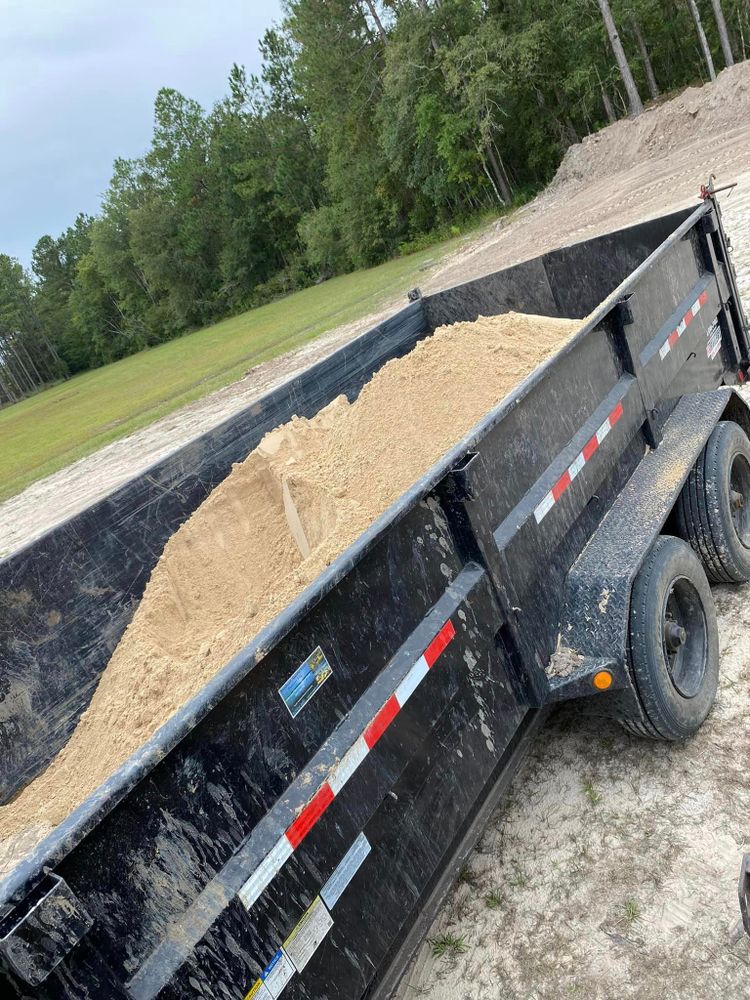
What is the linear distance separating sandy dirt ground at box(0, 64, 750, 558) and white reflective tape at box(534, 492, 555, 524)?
285 inches

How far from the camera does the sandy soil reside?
87.7 inches

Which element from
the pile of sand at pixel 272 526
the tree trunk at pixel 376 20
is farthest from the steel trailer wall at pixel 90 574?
the tree trunk at pixel 376 20

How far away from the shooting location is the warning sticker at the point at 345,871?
1791 millimetres

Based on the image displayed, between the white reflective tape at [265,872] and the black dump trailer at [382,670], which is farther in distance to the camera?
the white reflective tape at [265,872]

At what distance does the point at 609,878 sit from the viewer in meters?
2.53

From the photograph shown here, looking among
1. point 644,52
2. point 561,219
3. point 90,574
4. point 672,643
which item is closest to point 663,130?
point 561,219

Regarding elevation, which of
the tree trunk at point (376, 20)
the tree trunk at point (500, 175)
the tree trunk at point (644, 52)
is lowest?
the tree trunk at point (500, 175)

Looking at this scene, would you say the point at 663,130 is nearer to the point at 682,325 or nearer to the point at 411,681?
the point at 682,325

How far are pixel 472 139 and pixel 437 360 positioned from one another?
1321 inches

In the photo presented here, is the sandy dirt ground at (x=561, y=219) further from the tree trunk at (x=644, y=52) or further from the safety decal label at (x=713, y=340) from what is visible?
the tree trunk at (x=644, y=52)

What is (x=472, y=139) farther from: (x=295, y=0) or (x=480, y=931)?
(x=480, y=931)

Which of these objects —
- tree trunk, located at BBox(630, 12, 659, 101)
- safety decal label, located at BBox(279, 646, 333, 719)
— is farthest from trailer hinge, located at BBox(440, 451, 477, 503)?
tree trunk, located at BBox(630, 12, 659, 101)

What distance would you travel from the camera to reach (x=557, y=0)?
106 ft

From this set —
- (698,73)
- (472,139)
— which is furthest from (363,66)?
(698,73)
